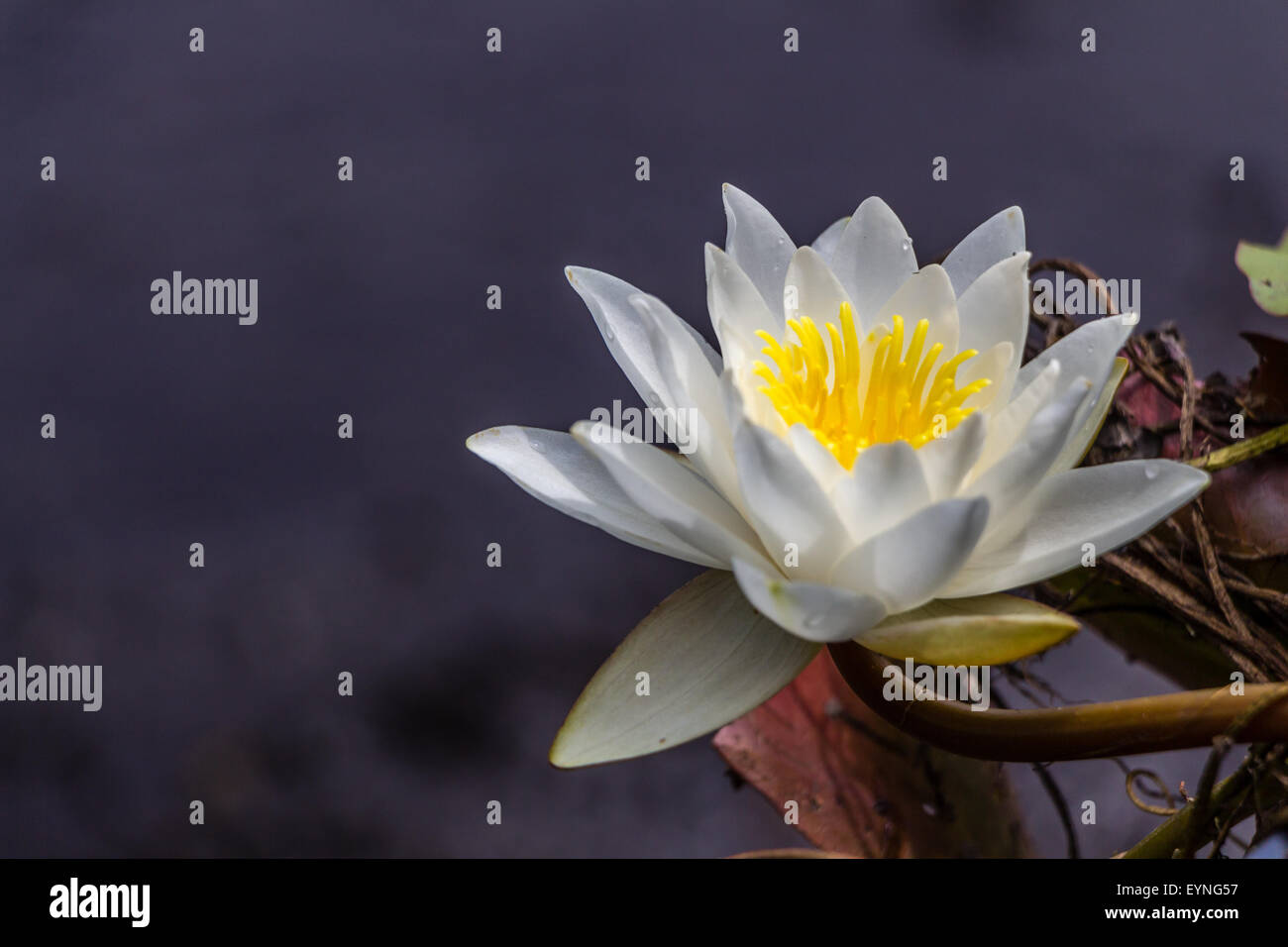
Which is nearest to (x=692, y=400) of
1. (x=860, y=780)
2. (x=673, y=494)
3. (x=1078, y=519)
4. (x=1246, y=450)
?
(x=673, y=494)

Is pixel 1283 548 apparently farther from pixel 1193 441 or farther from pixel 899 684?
pixel 899 684

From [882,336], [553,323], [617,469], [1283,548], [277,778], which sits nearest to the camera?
[617,469]

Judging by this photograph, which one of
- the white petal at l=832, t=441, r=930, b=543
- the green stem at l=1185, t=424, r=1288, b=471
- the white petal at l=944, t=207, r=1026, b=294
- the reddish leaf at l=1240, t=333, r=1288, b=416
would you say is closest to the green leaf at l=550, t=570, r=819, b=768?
the white petal at l=832, t=441, r=930, b=543

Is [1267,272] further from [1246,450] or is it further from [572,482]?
[572,482]

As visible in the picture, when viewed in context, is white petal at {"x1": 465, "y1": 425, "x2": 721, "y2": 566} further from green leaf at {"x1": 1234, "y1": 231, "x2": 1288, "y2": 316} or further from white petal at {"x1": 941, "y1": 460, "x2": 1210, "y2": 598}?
green leaf at {"x1": 1234, "y1": 231, "x2": 1288, "y2": 316}

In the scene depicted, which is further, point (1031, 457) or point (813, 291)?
point (813, 291)
